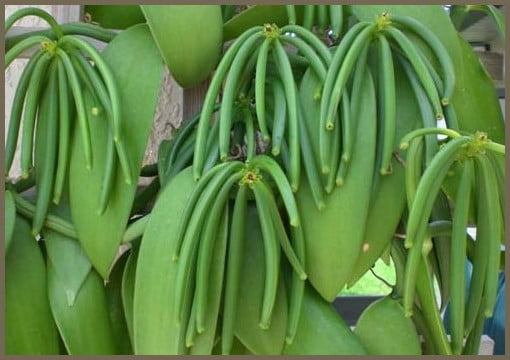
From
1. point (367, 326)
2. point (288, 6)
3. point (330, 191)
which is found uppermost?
point (288, 6)

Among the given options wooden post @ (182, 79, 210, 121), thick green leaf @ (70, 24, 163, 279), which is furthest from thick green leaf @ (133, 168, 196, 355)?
wooden post @ (182, 79, 210, 121)

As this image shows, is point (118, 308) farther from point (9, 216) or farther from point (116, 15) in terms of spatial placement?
point (116, 15)

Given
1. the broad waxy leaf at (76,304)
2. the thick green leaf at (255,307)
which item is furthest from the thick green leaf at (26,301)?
the thick green leaf at (255,307)

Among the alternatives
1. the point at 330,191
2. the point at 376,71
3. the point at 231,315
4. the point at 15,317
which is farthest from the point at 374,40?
the point at 15,317

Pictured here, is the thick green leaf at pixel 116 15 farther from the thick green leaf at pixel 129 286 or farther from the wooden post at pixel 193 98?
the thick green leaf at pixel 129 286

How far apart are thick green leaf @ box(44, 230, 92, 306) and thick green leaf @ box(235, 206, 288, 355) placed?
0.13 meters

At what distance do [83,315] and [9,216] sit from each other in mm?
94

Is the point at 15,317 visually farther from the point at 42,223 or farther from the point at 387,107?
the point at 387,107

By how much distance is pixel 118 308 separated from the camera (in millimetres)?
613

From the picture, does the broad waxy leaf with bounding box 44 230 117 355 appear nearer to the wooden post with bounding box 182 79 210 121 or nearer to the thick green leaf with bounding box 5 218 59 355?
the thick green leaf with bounding box 5 218 59 355

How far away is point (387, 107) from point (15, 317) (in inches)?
12.4

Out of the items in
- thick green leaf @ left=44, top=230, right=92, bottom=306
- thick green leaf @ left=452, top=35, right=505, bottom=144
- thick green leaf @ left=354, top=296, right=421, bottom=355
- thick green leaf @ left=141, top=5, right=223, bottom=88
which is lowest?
thick green leaf @ left=354, top=296, right=421, bottom=355

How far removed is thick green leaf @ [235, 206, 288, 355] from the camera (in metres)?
0.52

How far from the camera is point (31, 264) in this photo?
56 cm
